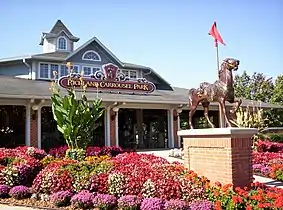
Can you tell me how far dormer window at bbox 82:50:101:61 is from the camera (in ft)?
80.3

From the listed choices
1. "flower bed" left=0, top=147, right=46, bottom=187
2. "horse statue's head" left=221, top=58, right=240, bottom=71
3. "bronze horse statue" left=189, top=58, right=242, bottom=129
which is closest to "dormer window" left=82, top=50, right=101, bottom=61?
"flower bed" left=0, top=147, right=46, bottom=187

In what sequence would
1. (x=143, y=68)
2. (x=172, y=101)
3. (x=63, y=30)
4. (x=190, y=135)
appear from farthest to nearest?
(x=63, y=30) → (x=143, y=68) → (x=172, y=101) → (x=190, y=135)

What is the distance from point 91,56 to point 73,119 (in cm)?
1314

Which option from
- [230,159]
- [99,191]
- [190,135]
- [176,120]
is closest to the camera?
[230,159]

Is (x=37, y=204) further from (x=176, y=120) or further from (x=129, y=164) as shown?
(x=176, y=120)

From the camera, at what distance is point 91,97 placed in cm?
1906

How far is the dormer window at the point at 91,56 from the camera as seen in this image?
24484 millimetres

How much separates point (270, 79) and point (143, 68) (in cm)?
2418

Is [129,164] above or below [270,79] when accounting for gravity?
below

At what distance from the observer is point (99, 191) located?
7.50m

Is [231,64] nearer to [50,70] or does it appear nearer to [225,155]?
[225,155]

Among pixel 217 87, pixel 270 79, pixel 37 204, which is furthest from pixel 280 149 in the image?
pixel 270 79

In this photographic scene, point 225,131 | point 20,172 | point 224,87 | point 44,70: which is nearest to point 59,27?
point 44,70

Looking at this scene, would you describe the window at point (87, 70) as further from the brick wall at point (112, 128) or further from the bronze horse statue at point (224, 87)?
the bronze horse statue at point (224, 87)
